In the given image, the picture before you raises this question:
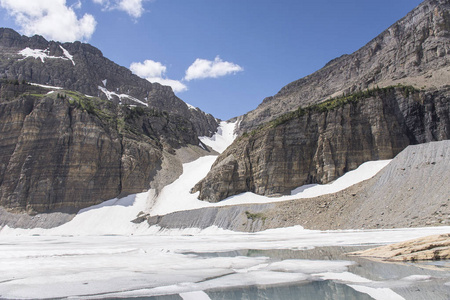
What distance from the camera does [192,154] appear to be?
9831cm

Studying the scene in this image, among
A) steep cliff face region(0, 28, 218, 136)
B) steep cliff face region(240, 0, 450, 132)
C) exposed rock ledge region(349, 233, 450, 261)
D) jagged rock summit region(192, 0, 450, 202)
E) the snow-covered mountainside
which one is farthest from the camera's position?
steep cliff face region(0, 28, 218, 136)

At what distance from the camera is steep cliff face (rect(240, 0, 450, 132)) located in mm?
69062

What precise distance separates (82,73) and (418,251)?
546 feet

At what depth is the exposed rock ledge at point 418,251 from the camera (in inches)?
547

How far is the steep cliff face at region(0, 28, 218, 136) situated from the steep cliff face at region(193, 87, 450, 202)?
102623 millimetres

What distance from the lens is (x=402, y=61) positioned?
7850 centimetres

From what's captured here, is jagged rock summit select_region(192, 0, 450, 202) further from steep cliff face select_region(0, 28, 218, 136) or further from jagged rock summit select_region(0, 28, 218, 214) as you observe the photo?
steep cliff face select_region(0, 28, 218, 136)

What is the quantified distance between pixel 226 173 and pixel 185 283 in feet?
161

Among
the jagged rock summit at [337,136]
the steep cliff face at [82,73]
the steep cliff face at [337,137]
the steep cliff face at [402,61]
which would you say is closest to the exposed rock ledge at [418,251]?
the steep cliff face at [337,137]

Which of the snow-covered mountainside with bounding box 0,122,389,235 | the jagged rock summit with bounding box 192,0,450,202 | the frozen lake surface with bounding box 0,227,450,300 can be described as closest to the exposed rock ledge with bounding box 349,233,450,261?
the frozen lake surface with bounding box 0,227,450,300

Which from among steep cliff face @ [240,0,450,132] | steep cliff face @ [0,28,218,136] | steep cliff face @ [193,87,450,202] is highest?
steep cliff face @ [0,28,218,136]

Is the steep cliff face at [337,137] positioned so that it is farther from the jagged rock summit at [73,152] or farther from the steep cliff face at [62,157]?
the steep cliff face at [62,157]

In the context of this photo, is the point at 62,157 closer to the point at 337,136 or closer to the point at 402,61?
the point at 337,136

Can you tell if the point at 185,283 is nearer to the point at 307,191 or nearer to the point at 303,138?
the point at 307,191
